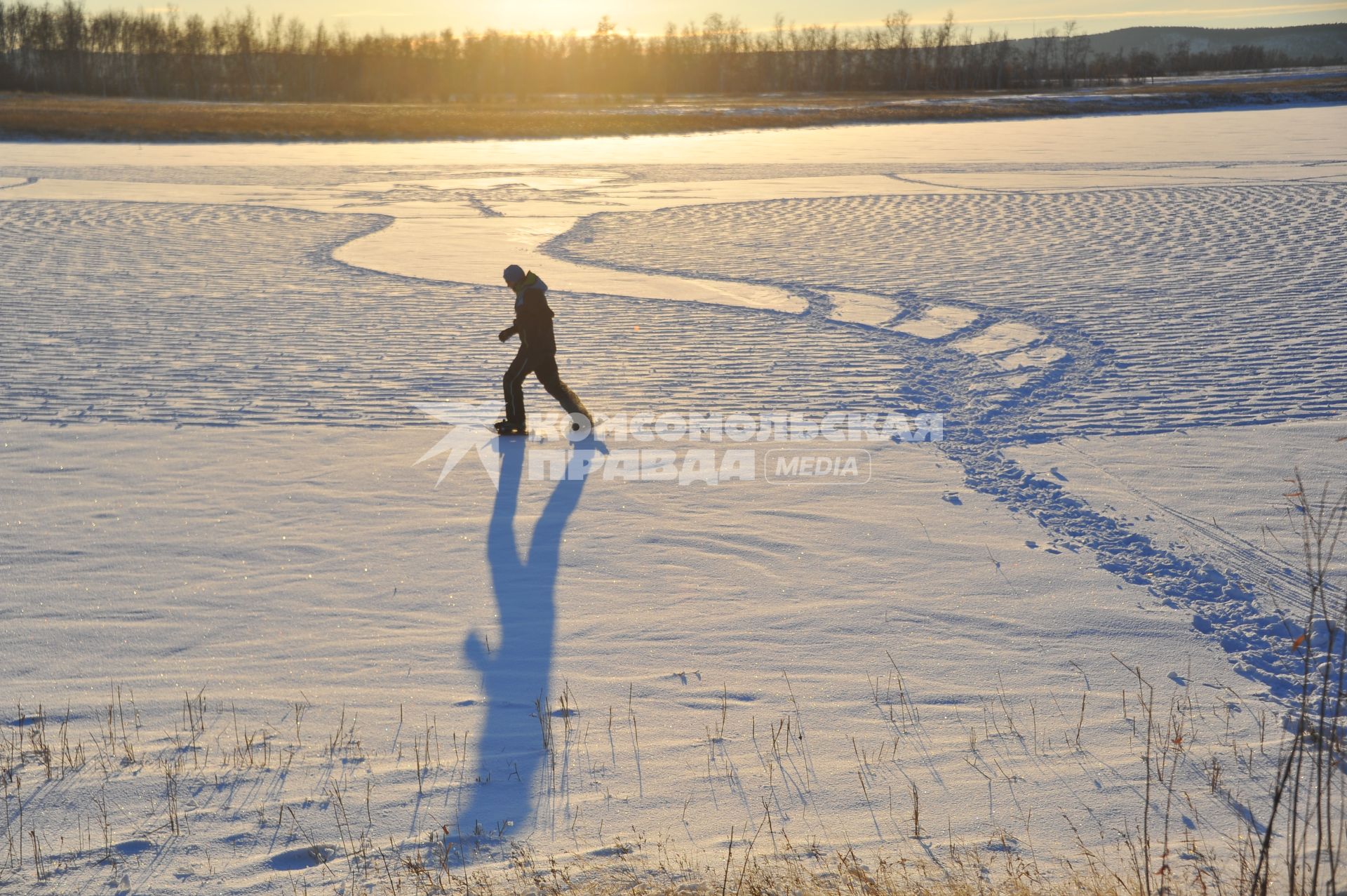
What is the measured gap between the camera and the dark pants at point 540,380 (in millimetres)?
8547

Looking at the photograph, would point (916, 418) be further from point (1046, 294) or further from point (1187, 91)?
point (1187, 91)

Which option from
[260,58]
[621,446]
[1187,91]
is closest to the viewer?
[621,446]

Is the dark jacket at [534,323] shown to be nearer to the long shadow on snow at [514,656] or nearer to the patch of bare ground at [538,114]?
the long shadow on snow at [514,656]

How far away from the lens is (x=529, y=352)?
8.48m

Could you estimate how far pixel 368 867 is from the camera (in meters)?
3.81

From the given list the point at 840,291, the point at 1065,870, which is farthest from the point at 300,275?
the point at 1065,870

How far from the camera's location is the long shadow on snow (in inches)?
167

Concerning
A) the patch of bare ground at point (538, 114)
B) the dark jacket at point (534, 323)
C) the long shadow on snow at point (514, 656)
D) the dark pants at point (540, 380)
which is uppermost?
the patch of bare ground at point (538, 114)

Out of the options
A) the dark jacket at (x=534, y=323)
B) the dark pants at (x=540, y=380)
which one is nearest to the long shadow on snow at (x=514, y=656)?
the dark pants at (x=540, y=380)

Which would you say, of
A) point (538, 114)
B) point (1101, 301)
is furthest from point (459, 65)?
point (1101, 301)

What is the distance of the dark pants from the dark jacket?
0.21 feet

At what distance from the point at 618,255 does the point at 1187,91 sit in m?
51.1

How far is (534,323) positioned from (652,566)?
8.82 ft

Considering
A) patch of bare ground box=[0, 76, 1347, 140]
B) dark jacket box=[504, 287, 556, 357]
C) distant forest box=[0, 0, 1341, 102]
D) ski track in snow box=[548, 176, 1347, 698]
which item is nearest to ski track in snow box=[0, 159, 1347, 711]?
ski track in snow box=[548, 176, 1347, 698]
